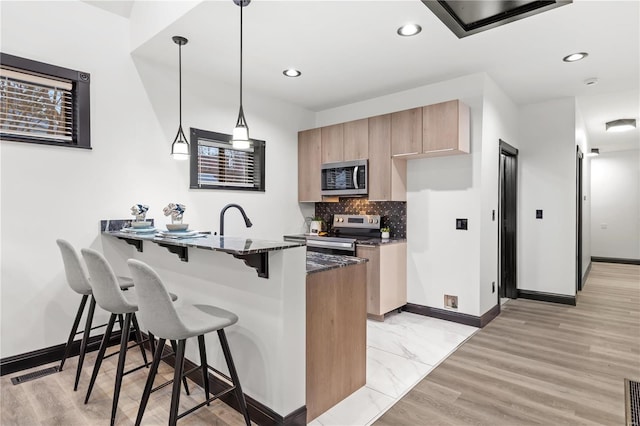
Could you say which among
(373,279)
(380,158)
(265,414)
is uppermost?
(380,158)

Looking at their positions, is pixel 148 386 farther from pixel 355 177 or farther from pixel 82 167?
pixel 355 177

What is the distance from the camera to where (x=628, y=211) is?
7805mm

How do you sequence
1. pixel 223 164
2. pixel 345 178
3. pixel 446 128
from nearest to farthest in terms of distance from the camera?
pixel 446 128 < pixel 223 164 < pixel 345 178

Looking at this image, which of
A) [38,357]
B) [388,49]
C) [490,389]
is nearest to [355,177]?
[388,49]

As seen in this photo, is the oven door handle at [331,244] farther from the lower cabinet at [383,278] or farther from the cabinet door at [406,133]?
the cabinet door at [406,133]

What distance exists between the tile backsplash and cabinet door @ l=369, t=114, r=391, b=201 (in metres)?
0.34

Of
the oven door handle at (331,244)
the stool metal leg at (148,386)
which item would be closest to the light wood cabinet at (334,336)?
the stool metal leg at (148,386)

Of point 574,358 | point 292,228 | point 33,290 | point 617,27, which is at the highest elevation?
point 617,27

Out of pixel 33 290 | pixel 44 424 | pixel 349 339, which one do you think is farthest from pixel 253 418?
pixel 33 290

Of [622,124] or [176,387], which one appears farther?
[622,124]

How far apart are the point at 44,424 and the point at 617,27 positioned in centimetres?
468

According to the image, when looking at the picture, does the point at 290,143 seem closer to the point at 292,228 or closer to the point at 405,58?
the point at 292,228

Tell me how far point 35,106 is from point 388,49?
2.90m

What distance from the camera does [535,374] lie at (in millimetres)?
2648
